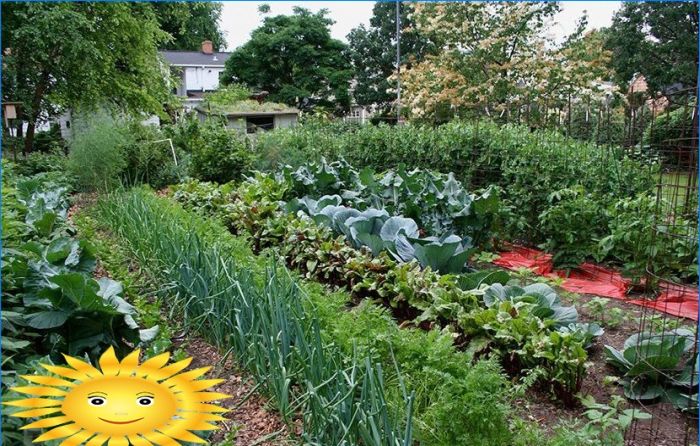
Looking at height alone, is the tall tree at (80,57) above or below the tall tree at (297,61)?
below

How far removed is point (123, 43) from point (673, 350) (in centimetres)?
1425

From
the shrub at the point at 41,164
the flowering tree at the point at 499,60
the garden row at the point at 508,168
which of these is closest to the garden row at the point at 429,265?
the garden row at the point at 508,168

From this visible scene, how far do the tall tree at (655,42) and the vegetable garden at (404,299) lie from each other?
47.7 feet

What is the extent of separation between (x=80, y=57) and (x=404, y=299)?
11.8 metres

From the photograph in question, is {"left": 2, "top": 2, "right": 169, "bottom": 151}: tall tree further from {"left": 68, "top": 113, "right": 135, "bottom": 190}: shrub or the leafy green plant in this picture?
the leafy green plant

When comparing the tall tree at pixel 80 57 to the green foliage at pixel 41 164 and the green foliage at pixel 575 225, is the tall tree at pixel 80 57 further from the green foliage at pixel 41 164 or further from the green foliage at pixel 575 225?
the green foliage at pixel 575 225

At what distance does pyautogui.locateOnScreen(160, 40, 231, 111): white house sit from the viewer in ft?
111

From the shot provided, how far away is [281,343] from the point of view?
2.44 metres

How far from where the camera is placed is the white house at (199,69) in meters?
33.7

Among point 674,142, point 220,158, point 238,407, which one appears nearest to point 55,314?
point 238,407

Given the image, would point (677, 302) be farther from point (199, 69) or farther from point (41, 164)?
point (199, 69)

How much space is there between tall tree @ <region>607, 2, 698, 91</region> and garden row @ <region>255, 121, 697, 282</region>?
44.2 feet

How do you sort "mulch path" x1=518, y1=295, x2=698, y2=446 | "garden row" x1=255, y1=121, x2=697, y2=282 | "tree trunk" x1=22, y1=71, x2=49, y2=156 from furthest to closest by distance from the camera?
"tree trunk" x1=22, y1=71, x2=49, y2=156 < "garden row" x1=255, y1=121, x2=697, y2=282 < "mulch path" x1=518, y1=295, x2=698, y2=446

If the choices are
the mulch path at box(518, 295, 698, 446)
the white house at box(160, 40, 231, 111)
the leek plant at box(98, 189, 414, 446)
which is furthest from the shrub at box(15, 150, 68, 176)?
the white house at box(160, 40, 231, 111)
